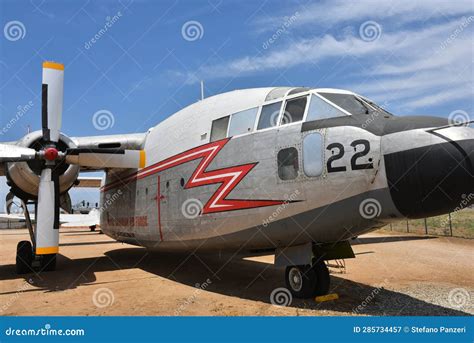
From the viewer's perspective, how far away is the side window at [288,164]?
7312 millimetres

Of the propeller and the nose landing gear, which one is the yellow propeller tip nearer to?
the propeller

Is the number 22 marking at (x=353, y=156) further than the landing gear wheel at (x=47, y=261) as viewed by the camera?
No

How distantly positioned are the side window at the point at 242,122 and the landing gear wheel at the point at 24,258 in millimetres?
9352

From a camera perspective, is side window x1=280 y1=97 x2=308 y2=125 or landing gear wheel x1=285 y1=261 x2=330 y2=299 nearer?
side window x1=280 y1=97 x2=308 y2=125

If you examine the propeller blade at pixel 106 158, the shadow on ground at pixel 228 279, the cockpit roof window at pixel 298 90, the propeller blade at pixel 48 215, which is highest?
the cockpit roof window at pixel 298 90

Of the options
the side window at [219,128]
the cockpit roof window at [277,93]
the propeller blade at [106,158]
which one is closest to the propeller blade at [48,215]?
the propeller blade at [106,158]

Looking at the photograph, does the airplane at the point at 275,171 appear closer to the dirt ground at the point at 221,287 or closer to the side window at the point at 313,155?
the side window at the point at 313,155

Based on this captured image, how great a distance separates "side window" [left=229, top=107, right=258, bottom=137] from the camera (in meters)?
8.38

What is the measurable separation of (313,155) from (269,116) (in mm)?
1578

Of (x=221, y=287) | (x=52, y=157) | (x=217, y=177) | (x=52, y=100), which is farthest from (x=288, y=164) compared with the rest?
(x=52, y=100)

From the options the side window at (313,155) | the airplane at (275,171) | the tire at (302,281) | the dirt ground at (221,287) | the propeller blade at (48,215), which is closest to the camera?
the airplane at (275,171)

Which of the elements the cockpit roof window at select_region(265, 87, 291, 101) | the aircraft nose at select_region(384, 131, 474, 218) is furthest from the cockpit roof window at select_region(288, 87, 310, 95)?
the aircraft nose at select_region(384, 131, 474, 218)

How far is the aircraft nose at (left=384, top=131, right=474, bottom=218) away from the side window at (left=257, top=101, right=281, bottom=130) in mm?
2561

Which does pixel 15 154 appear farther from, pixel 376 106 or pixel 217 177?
pixel 376 106
